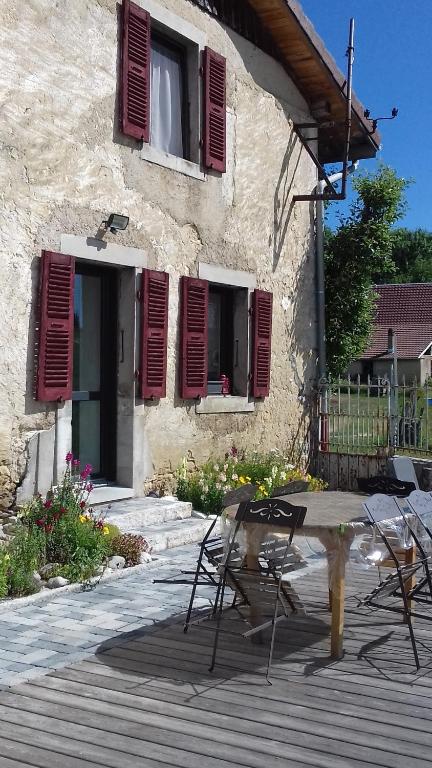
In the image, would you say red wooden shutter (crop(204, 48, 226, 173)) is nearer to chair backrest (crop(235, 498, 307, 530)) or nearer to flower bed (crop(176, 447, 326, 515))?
flower bed (crop(176, 447, 326, 515))

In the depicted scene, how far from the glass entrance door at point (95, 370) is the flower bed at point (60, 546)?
51.8 inches

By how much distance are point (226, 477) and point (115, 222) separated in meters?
2.99

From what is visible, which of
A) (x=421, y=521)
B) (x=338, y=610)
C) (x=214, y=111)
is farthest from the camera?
(x=214, y=111)

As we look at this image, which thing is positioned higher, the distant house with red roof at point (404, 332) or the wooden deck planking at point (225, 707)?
the distant house with red roof at point (404, 332)

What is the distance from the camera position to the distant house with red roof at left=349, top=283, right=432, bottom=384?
36000 mm

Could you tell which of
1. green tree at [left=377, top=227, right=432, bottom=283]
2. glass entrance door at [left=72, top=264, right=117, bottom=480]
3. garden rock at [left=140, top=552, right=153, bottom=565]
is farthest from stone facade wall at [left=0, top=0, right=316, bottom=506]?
green tree at [left=377, top=227, right=432, bottom=283]

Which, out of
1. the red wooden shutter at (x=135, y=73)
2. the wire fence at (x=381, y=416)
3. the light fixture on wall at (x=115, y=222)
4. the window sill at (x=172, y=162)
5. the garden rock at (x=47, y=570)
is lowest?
the garden rock at (x=47, y=570)

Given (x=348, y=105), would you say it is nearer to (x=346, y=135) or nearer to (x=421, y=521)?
(x=346, y=135)

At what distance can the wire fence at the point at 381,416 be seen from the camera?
1024cm

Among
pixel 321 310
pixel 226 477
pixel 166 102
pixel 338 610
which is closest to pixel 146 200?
pixel 166 102

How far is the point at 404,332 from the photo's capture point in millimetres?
38156

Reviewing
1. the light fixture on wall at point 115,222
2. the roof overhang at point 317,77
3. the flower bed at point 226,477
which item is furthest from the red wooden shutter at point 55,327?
the roof overhang at point 317,77

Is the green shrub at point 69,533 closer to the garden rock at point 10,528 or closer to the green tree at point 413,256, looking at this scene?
the garden rock at point 10,528

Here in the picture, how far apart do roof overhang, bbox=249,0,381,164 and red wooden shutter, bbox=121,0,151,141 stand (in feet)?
7.92
